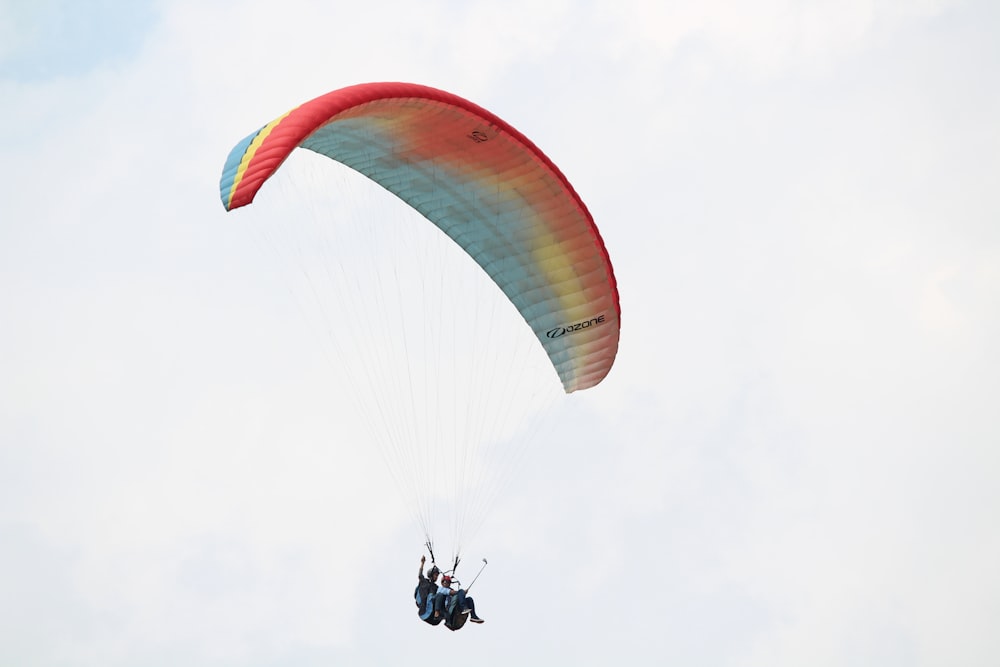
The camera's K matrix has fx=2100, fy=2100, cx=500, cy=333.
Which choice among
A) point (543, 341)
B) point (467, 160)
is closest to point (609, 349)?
point (543, 341)

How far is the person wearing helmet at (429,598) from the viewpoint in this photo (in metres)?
31.0

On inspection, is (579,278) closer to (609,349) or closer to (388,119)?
(609,349)

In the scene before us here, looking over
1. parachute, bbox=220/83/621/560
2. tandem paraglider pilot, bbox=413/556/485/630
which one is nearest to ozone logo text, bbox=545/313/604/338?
parachute, bbox=220/83/621/560

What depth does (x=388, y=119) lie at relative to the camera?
31.5 meters

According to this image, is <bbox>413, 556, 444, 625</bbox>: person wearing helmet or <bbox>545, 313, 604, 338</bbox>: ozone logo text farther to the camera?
<bbox>545, 313, 604, 338</bbox>: ozone logo text

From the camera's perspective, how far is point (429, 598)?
31016 mm

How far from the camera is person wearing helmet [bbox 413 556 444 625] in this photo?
31.0 meters

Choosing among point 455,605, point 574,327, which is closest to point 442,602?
point 455,605

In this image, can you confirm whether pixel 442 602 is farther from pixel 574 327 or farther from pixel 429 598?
pixel 574 327

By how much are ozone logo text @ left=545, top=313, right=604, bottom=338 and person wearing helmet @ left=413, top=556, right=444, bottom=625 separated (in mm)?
5073

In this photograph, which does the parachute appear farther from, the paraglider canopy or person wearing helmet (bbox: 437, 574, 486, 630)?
person wearing helmet (bbox: 437, 574, 486, 630)

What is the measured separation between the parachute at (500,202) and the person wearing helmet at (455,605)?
5148 millimetres

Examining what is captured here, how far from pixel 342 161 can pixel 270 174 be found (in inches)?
232

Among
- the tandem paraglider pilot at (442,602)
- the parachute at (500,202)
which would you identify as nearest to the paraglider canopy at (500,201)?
the parachute at (500,202)
